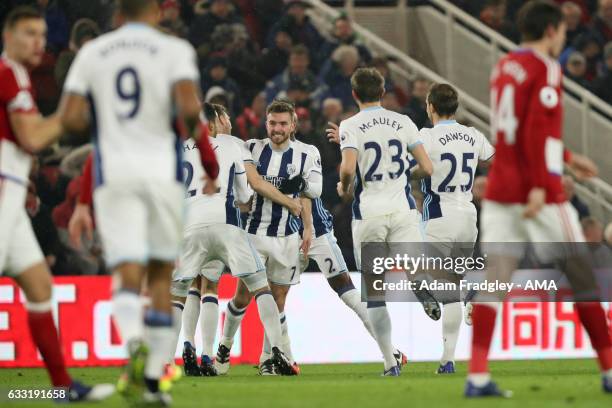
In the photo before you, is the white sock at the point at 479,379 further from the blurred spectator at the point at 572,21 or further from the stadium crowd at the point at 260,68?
the blurred spectator at the point at 572,21

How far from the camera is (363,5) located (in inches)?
751

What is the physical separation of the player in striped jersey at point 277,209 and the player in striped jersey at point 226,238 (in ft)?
1.09

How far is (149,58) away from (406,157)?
430 centimetres

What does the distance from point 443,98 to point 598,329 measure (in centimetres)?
377

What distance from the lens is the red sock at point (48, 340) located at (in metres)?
7.08

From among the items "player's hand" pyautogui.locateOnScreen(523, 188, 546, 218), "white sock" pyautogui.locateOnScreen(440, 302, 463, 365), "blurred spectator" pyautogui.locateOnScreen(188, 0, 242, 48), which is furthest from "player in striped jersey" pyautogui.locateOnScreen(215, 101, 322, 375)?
"blurred spectator" pyautogui.locateOnScreen(188, 0, 242, 48)

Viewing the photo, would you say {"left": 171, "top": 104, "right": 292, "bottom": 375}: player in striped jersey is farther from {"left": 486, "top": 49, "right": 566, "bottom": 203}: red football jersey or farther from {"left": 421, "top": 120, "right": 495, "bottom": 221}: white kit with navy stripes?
{"left": 486, "top": 49, "right": 566, "bottom": 203}: red football jersey

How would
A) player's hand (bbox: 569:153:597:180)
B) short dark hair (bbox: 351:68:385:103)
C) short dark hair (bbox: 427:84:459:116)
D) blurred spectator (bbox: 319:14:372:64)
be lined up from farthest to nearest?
blurred spectator (bbox: 319:14:372:64) → short dark hair (bbox: 427:84:459:116) → short dark hair (bbox: 351:68:385:103) → player's hand (bbox: 569:153:597:180)

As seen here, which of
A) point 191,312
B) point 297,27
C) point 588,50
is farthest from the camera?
point 588,50

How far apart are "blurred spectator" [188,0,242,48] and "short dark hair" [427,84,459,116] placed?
6.16 m

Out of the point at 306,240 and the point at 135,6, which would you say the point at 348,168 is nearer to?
the point at 306,240

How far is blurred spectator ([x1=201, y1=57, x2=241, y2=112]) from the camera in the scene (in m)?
15.5

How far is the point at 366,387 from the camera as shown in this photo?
329 inches

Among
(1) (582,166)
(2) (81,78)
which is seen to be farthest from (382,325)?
(2) (81,78)
